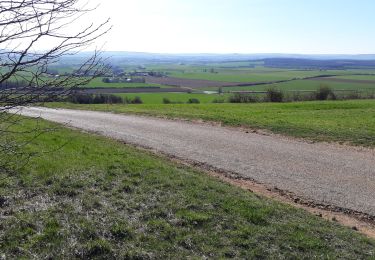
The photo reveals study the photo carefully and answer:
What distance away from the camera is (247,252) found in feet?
20.5

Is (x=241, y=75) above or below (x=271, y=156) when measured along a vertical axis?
below

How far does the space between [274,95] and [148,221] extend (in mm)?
33818

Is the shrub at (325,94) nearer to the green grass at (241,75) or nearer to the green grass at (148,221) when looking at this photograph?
the green grass at (148,221)

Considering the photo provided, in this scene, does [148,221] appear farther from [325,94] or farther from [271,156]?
[325,94]

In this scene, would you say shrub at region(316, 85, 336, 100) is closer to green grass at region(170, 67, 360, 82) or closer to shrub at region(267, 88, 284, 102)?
shrub at region(267, 88, 284, 102)


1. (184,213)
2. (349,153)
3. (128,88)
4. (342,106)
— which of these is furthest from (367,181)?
(128,88)

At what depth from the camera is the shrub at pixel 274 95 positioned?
39562mm

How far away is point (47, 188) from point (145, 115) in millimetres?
15385

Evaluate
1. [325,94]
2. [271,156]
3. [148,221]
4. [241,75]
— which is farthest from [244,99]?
[241,75]

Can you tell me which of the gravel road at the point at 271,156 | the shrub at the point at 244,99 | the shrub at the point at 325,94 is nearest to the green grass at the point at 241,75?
the shrub at the point at 325,94

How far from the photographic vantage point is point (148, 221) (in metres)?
7.14

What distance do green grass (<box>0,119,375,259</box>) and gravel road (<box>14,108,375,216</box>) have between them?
1644 millimetres

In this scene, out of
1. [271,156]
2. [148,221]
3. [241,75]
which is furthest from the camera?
[241,75]

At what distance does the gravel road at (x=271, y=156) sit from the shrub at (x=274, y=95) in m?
20.7
